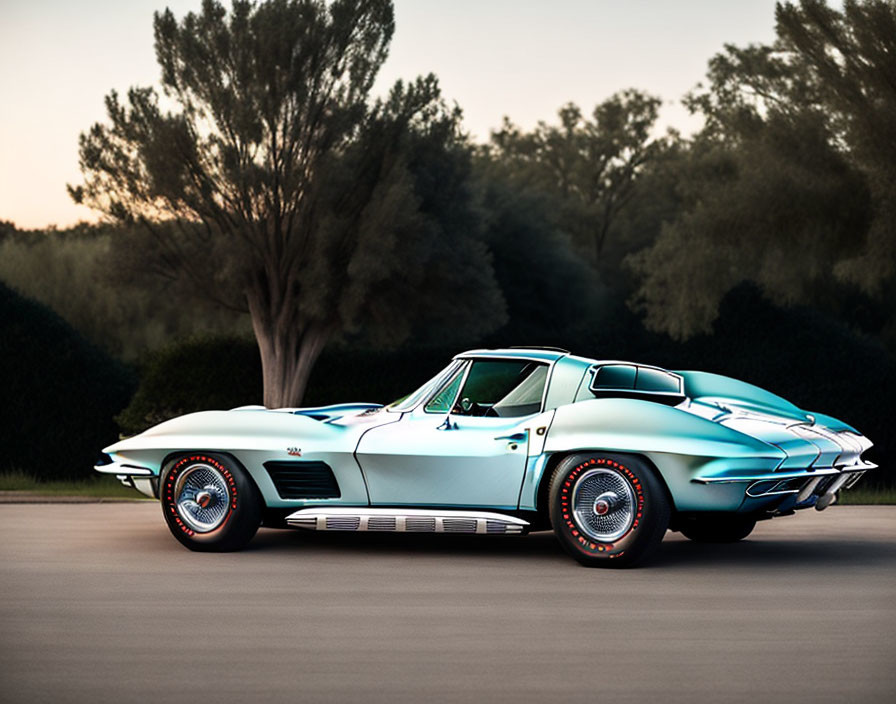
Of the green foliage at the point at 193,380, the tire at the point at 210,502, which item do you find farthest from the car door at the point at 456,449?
the green foliage at the point at 193,380

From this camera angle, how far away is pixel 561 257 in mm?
41250

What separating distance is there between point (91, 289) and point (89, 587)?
37555 mm

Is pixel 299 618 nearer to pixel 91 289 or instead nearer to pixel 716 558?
pixel 716 558

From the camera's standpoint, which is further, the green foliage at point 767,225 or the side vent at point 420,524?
the green foliage at point 767,225

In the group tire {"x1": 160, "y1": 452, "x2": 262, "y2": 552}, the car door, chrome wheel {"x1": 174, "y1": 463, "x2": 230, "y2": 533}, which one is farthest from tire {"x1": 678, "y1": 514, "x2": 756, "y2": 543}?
chrome wheel {"x1": 174, "y1": 463, "x2": 230, "y2": 533}

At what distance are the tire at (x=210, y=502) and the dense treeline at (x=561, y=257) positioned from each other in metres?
14.3

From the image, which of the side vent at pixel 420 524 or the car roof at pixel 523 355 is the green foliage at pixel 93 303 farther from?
the side vent at pixel 420 524

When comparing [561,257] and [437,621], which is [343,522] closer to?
[437,621]

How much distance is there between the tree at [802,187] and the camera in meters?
23.5

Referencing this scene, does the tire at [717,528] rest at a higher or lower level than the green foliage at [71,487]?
higher

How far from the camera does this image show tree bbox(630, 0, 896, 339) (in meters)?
23.5

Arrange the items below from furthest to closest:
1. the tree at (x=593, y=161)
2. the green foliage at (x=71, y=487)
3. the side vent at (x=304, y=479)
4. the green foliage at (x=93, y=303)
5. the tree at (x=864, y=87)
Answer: the tree at (x=593, y=161) → the green foliage at (x=93, y=303) → the tree at (x=864, y=87) → the green foliage at (x=71, y=487) → the side vent at (x=304, y=479)

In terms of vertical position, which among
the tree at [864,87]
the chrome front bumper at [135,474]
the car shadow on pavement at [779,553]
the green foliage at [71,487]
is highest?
the tree at [864,87]

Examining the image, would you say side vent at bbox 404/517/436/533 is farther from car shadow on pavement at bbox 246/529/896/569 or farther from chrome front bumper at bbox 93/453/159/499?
chrome front bumper at bbox 93/453/159/499
